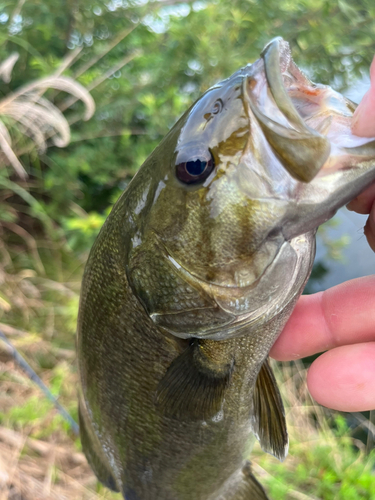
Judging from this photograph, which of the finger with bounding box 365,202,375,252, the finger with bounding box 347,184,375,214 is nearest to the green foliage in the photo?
the finger with bounding box 365,202,375,252

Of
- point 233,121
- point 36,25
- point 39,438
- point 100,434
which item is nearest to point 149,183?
point 233,121

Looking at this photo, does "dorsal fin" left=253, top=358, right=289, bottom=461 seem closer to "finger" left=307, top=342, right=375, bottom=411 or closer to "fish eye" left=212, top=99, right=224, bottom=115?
"finger" left=307, top=342, right=375, bottom=411

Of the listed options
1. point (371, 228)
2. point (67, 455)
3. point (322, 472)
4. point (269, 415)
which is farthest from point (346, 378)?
point (67, 455)

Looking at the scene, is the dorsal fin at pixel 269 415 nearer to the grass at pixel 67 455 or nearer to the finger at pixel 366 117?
the finger at pixel 366 117

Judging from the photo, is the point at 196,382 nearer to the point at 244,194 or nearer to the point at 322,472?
the point at 244,194

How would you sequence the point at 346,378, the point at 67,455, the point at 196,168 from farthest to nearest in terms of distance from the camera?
the point at 67,455 → the point at 346,378 → the point at 196,168

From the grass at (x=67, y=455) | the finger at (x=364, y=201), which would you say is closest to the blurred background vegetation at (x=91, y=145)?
the grass at (x=67, y=455)

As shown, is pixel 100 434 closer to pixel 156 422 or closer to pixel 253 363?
pixel 156 422
